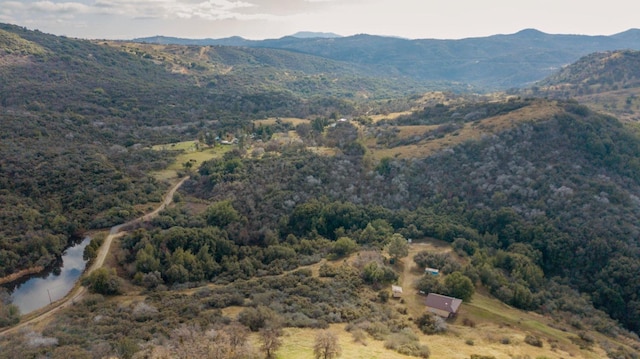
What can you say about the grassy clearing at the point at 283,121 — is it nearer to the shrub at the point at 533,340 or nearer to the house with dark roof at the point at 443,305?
the house with dark roof at the point at 443,305

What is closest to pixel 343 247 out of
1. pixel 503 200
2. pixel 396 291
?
pixel 396 291

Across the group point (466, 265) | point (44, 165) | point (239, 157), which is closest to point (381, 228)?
point (466, 265)

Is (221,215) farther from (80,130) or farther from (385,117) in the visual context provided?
(385,117)

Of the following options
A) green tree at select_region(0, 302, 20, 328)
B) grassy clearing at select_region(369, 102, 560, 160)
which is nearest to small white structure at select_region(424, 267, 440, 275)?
grassy clearing at select_region(369, 102, 560, 160)

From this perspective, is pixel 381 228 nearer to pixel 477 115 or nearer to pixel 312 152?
pixel 312 152

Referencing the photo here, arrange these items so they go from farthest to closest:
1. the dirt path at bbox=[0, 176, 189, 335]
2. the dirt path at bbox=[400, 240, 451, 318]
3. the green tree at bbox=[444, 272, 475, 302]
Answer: the green tree at bbox=[444, 272, 475, 302], the dirt path at bbox=[400, 240, 451, 318], the dirt path at bbox=[0, 176, 189, 335]

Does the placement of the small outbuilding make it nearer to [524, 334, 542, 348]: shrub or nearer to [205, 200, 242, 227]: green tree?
[524, 334, 542, 348]: shrub
